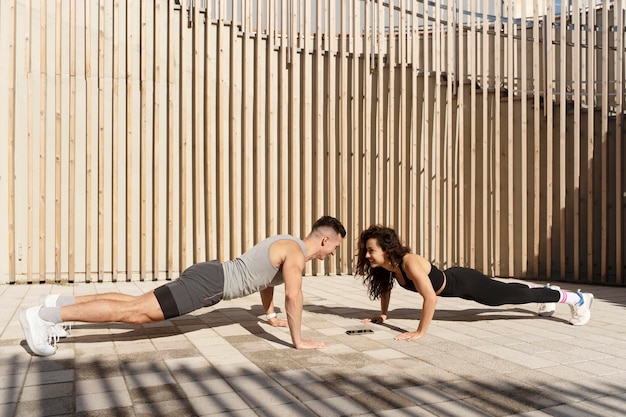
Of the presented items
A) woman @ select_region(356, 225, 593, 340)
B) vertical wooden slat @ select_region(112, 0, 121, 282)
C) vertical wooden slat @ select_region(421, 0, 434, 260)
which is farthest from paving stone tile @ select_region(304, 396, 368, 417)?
vertical wooden slat @ select_region(421, 0, 434, 260)

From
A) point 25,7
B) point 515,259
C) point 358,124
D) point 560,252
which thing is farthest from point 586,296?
point 25,7

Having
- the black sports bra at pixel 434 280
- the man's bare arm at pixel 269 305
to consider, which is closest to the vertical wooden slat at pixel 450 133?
the black sports bra at pixel 434 280

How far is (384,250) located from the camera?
4207 mm

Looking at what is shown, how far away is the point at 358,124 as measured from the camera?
8188 millimetres

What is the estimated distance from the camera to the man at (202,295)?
132 inches

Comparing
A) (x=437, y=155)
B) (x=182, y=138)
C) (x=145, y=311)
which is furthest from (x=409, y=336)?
(x=437, y=155)

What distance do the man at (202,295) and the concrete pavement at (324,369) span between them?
189 mm

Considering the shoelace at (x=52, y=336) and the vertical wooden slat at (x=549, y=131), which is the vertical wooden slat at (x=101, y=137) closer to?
the shoelace at (x=52, y=336)

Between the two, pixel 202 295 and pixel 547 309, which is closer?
pixel 202 295

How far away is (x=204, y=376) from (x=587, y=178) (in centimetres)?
625

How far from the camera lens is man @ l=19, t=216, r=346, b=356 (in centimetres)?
335

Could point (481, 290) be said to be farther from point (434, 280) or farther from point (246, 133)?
point (246, 133)

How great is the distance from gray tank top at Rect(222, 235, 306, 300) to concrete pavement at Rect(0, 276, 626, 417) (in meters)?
0.36

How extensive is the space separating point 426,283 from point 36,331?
2432 millimetres
